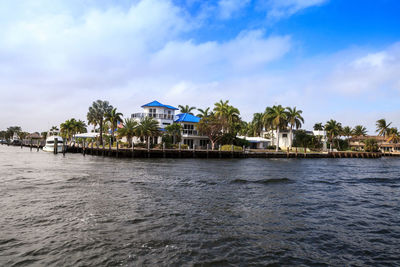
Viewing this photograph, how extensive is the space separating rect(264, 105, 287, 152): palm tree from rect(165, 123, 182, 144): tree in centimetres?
2364

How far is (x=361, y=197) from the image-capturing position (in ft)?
51.9

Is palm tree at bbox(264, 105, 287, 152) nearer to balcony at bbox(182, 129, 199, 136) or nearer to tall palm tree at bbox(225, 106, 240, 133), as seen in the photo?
tall palm tree at bbox(225, 106, 240, 133)

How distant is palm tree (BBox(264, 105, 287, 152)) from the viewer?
210 feet

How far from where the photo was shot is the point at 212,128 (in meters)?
57.4

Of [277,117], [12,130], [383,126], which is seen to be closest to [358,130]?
[383,126]

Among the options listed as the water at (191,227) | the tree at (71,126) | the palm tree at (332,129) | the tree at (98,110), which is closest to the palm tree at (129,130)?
the tree at (98,110)

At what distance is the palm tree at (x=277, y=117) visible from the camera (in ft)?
210

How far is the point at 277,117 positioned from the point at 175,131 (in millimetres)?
25828

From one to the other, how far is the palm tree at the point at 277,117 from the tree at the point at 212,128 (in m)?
14.7

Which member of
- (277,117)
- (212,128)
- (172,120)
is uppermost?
(277,117)

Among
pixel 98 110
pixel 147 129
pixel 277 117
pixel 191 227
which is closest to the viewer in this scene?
pixel 191 227

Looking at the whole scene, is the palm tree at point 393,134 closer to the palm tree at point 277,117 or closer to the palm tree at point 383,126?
the palm tree at point 383,126

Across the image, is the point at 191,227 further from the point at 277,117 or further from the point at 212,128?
the point at 277,117

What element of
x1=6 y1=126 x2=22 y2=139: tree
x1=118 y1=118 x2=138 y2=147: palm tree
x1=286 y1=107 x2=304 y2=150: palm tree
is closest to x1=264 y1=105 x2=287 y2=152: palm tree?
x1=286 y1=107 x2=304 y2=150: palm tree
